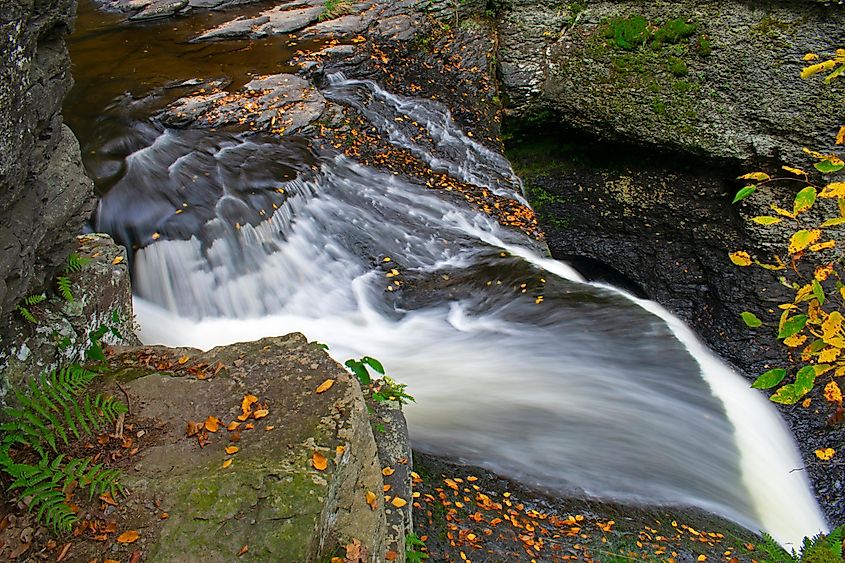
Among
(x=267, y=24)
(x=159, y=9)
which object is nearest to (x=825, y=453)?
(x=267, y=24)

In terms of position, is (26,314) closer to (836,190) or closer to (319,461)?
(319,461)

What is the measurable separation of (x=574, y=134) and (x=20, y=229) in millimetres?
7357

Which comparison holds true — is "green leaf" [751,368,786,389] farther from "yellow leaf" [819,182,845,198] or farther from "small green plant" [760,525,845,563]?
"small green plant" [760,525,845,563]

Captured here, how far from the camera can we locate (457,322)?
20.2 ft

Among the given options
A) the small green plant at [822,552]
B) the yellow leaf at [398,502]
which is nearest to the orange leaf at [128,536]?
the yellow leaf at [398,502]

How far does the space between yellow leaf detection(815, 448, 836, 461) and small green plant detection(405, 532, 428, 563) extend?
4.34 metres

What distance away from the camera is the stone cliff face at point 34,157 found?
257 centimetres

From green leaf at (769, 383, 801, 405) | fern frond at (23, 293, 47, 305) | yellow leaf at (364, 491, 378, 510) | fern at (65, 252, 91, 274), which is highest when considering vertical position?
green leaf at (769, 383, 801, 405)

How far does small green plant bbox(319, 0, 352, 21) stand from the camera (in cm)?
1066

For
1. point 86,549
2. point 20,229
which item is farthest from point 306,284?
point 86,549

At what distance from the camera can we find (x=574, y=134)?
28.8 ft

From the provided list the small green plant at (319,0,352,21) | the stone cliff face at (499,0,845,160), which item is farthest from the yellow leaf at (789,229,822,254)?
the small green plant at (319,0,352,21)

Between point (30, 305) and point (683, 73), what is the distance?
8.00 m

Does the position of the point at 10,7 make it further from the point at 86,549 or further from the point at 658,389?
the point at 658,389
